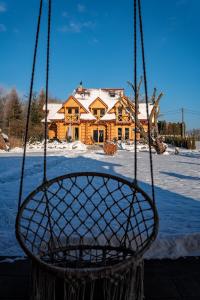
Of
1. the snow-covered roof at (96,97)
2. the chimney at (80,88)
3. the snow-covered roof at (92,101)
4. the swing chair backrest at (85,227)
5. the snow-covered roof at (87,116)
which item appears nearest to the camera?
the swing chair backrest at (85,227)

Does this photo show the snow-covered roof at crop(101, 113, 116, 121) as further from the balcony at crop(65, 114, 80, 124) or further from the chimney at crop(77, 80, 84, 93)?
the chimney at crop(77, 80, 84, 93)

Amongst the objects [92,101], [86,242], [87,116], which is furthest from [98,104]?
[86,242]

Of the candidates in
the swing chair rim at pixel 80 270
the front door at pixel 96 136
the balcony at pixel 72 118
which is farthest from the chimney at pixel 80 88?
the swing chair rim at pixel 80 270

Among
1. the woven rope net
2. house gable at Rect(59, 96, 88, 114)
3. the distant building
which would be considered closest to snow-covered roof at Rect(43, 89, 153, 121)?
the distant building

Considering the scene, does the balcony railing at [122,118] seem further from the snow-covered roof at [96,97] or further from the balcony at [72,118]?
the balcony at [72,118]

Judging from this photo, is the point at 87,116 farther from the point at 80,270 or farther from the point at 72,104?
the point at 80,270

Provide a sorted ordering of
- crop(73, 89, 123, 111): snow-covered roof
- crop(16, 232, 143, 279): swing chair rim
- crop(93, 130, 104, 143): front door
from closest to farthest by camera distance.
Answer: crop(16, 232, 143, 279): swing chair rim → crop(93, 130, 104, 143): front door → crop(73, 89, 123, 111): snow-covered roof

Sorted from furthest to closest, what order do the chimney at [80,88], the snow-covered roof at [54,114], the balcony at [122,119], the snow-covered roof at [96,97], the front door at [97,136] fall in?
the chimney at [80,88] < the snow-covered roof at [96,97] < the front door at [97,136] < the snow-covered roof at [54,114] < the balcony at [122,119]


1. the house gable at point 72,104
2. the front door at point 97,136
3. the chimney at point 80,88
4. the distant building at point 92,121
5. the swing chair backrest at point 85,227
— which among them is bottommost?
the swing chair backrest at point 85,227

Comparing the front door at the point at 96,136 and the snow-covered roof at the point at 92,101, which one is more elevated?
the snow-covered roof at the point at 92,101

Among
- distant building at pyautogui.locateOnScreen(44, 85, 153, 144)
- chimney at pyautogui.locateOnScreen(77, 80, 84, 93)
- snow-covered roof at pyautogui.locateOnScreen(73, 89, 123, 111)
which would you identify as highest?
chimney at pyautogui.locateOnScreen(77, 80, 84, 93)

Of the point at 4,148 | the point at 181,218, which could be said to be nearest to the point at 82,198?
the point at 181,218

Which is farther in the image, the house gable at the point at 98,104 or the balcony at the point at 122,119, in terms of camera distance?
the house gable at the point at 98,104

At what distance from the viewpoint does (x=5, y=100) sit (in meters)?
51.0
